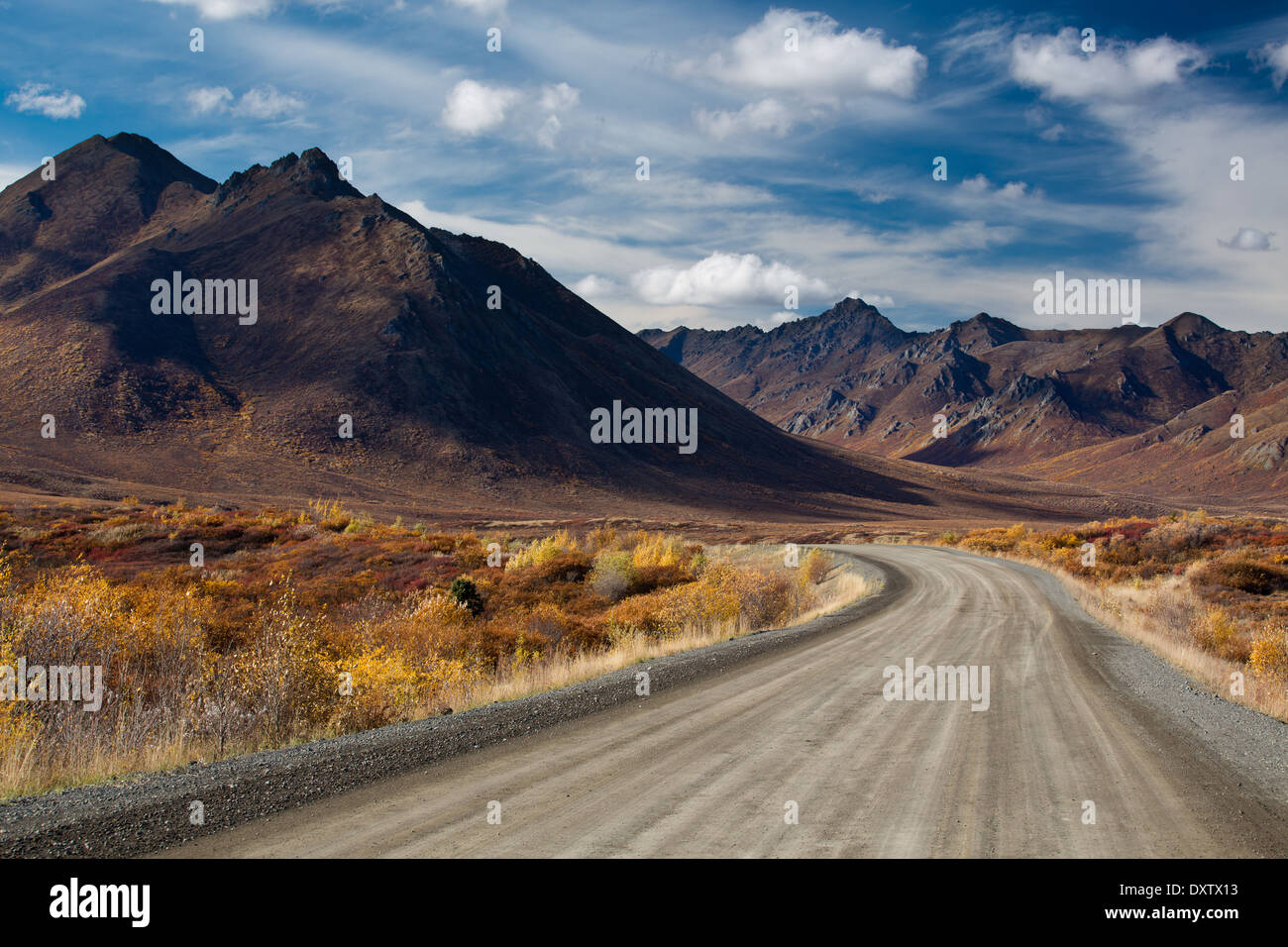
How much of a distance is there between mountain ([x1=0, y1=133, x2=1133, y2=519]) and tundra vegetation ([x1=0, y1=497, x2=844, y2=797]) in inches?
1577

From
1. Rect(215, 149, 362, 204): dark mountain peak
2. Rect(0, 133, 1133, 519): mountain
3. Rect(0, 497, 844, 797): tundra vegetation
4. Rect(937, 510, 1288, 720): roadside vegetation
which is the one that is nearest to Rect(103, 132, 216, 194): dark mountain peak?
Rect(0, 133, 1133, 519): mountain

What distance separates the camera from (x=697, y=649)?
1553 cm

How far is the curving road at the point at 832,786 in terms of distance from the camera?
224 inches

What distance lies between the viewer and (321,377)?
9481 cm

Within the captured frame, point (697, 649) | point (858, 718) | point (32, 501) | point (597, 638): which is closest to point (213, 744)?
point (858, 718)

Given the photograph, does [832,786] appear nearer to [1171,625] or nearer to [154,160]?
[1171,625]

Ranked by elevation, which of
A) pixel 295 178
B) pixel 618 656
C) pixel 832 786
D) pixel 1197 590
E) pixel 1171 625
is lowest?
pixel 1197 590

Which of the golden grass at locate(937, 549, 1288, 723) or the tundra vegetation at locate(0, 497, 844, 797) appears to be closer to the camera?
the tundra vegetation at locate(0, 497, 844, 797)

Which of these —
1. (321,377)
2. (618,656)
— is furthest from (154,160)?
(618,656)

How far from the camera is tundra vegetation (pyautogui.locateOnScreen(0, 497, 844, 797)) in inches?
349

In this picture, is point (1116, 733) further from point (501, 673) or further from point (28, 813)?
point (28, 813)

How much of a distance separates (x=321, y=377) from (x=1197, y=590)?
90602mm

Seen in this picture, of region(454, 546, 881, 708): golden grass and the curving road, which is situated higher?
the curving road

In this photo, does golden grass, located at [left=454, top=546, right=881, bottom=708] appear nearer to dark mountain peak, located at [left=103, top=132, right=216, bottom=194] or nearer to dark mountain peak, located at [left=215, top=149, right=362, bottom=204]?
dark mountain peak, located at [left=215, top=149, right=362, bottom=204]
